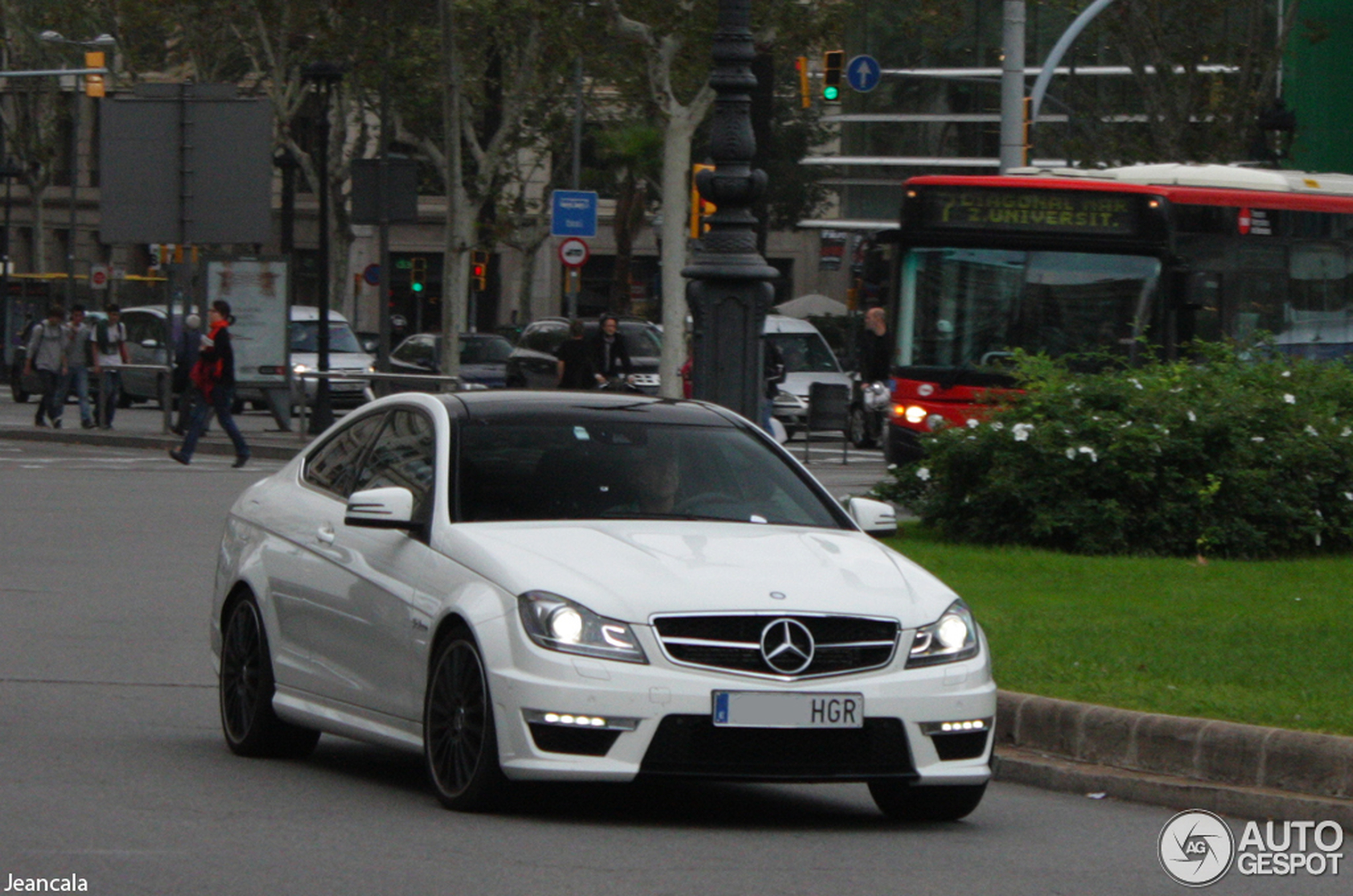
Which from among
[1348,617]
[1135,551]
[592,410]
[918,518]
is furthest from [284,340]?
[592,410]

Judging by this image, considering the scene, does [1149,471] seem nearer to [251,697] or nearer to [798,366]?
[251,697]

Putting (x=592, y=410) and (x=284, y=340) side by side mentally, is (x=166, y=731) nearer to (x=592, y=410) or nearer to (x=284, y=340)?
(x=592, y=410)

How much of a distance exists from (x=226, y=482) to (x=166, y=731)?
15.9 meters

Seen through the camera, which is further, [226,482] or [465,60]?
[465,60]

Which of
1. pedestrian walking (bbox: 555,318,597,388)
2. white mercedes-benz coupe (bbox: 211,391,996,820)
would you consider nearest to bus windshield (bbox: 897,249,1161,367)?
pedestrian walking (bbox: 555,318,597,388)

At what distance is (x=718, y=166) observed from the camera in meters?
13.5

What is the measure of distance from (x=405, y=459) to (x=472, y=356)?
116 feet

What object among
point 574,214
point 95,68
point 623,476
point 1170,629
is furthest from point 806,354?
point 623,476

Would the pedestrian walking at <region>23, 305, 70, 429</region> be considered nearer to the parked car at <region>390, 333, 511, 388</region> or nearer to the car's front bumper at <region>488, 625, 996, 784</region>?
the parked car at <region>390, 333, 511, 388</region>

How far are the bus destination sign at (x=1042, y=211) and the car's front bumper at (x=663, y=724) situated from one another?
566 inches

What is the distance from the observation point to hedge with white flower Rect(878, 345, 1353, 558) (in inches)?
596

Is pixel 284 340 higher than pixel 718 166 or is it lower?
lower

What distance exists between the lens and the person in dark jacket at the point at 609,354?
29172 mm

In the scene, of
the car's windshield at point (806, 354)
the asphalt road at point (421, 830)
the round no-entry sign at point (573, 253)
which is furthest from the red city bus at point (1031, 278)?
the round no-entry sign at point (573, 253)
